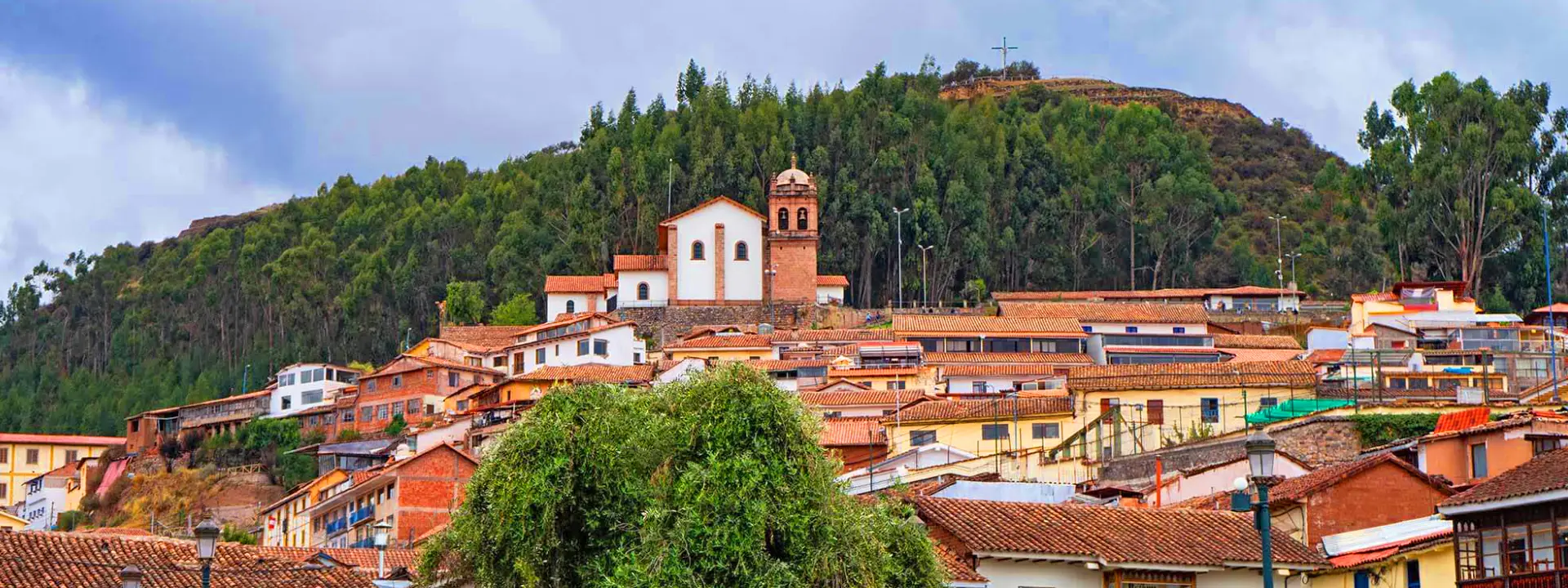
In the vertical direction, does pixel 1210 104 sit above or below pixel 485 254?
above

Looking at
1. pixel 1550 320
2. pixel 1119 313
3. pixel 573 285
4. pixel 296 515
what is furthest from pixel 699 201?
pixel 1550 320

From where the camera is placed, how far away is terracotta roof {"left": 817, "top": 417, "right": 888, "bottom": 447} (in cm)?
5297

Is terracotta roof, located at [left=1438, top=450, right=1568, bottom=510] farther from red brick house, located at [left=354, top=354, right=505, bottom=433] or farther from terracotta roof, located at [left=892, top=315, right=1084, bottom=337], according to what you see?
red brick house, located at [left=354, top=354, right=505, bottom=433]

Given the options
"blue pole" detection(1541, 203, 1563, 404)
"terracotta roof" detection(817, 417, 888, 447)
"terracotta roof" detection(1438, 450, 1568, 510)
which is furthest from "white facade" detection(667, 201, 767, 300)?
"terracotta roof" detection(1438, 450, 1568, 510)

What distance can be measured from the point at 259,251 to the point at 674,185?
136 ft

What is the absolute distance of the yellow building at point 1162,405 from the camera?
5391cm

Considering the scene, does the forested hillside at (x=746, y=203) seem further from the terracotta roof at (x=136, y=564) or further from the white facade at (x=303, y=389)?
the terracotta roof at (x=136, y=564)

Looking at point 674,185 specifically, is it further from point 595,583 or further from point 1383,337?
point 595,583

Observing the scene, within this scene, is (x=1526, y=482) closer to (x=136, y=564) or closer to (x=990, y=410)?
(x=136, y=564)

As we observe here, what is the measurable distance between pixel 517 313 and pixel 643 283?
10272 millimetres

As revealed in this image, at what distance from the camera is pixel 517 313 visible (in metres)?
106

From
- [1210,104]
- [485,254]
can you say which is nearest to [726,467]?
[485,254]

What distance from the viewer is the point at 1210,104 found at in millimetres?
194125

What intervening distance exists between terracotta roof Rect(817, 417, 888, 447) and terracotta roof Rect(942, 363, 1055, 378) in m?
12.3
